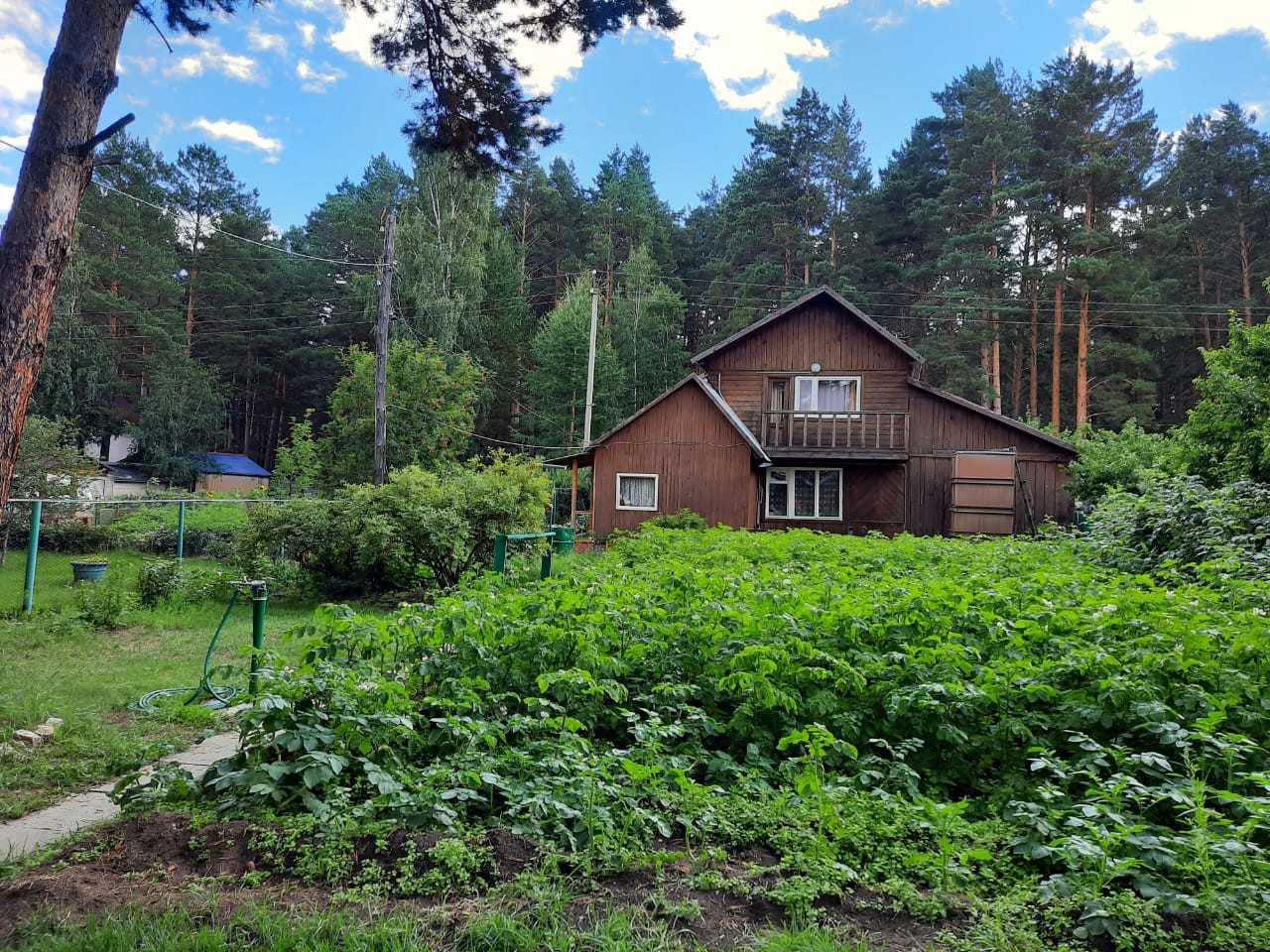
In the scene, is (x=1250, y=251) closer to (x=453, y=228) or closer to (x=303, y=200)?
(x=453, y=228)

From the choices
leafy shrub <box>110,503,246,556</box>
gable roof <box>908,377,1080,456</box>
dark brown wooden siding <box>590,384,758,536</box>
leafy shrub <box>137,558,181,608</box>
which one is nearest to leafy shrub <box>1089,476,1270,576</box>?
dark brown wooden siding <box>590,384,758,536</box>

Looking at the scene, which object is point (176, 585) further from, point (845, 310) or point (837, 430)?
point (845, 310)

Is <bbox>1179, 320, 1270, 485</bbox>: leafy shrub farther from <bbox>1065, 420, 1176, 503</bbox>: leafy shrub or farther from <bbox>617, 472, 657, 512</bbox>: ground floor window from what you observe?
<bbox>617, 472, 657, 512</bbox>: ground floor window

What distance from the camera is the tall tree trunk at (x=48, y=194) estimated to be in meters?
4.01

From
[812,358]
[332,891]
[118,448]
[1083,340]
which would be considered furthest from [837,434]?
[118,448]

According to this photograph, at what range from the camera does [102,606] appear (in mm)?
8648

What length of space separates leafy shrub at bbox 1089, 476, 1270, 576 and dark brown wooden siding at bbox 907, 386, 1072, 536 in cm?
1124

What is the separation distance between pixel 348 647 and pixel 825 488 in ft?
64.1

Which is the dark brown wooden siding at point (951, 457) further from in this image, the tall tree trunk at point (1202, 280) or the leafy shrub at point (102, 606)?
the leafy shrub at point (102, 606)

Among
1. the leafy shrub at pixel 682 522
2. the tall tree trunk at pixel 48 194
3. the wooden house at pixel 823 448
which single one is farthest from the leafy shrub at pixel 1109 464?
the tall tree trunk at pixel 48 194

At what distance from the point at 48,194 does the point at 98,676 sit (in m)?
4.17

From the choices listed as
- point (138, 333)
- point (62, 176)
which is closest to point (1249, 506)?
point (62, 176)

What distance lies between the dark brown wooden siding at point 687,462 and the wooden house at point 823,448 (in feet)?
0.10

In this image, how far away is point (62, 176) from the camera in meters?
4.18
